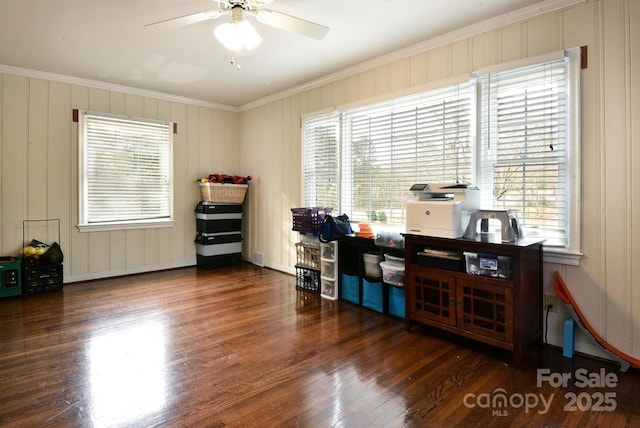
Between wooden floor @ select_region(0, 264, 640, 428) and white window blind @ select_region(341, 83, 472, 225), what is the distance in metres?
1.25

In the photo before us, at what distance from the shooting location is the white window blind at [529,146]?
2736 mm

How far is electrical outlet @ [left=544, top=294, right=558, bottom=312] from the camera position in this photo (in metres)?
2.79

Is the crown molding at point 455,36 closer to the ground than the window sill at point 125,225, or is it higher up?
higher up

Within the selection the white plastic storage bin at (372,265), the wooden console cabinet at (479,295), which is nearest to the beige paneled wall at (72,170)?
the white plastic storage bin at (372,265)

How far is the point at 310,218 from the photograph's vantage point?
435cm

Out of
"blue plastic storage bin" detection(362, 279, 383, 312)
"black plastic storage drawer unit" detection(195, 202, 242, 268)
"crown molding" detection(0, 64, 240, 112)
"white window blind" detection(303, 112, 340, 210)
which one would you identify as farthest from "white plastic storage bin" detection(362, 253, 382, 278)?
"crown molding" detection(0, 64, 240, 112)

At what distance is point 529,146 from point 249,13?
2.35 metres

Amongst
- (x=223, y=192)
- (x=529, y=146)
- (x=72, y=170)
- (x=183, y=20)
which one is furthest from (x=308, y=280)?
(x=72, y=170)

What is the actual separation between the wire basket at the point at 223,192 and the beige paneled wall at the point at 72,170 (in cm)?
26

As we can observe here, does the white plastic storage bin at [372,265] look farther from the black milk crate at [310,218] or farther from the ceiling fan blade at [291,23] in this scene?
the ceiling fan blade at [291,23]

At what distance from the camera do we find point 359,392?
2.18m

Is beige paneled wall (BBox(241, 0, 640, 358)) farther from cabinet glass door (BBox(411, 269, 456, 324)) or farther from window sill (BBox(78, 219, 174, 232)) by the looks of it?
window sill (BBox(78, 219, 174, 232))

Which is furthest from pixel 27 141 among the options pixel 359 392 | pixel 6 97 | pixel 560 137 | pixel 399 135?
pixel 560 137

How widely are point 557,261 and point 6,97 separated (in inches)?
229
